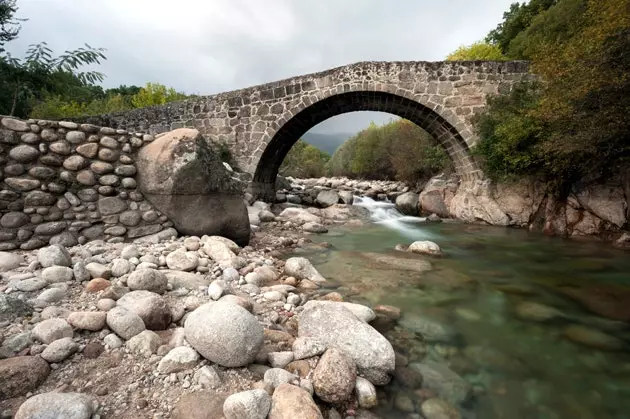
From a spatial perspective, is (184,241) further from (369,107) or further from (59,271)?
(369,107)

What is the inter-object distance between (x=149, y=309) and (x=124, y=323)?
196 millimetres

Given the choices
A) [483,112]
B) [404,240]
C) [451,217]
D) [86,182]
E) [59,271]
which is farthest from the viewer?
[451,217]

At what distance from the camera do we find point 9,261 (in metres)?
2.61

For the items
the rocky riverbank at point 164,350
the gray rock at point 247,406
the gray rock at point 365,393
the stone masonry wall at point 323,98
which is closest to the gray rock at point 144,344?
the rocky riverbank at point 164,350

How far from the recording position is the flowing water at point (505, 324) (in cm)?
197

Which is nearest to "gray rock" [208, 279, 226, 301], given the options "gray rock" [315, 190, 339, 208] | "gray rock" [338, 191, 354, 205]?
"gray rock" [315, 190, 339, 208]

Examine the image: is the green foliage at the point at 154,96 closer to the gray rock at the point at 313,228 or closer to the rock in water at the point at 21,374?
the gray rock at the point at 313,228

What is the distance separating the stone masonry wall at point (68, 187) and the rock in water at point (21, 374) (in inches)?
89.7

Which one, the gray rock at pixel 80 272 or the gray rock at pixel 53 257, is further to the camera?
the gray rock at pixel 53 257

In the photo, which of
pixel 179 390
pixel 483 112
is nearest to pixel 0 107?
pixel 179 390

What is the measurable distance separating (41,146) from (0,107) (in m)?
5.45

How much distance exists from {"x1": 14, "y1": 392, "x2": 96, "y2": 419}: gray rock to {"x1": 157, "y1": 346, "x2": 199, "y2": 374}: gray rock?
1.22ft

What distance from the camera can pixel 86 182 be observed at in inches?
140

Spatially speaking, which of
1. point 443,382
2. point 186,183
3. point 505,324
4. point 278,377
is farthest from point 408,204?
point 278,377
